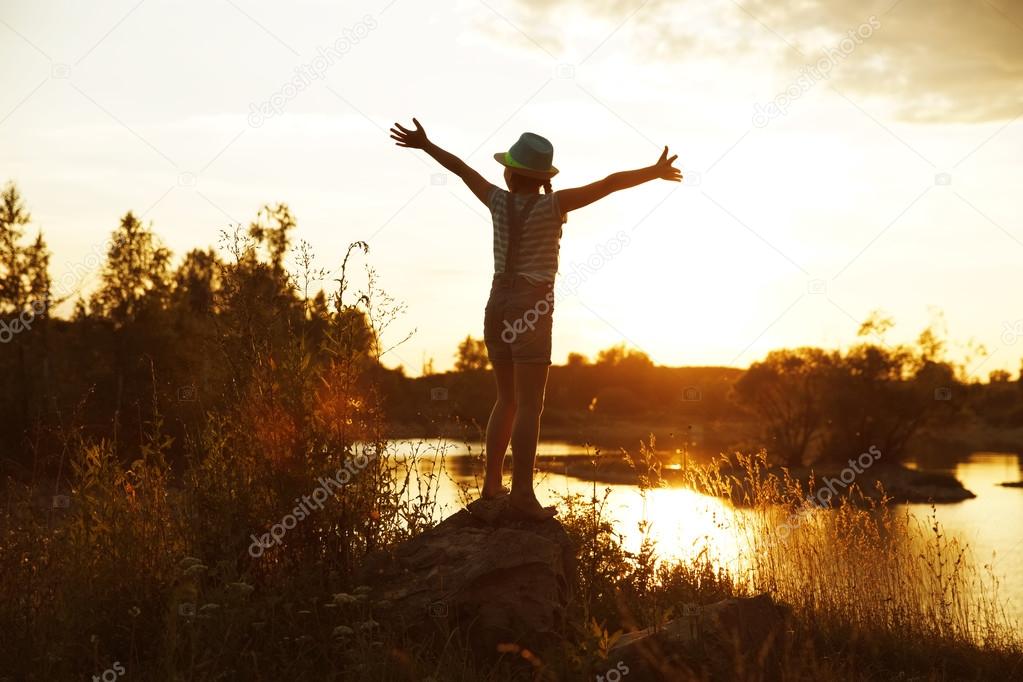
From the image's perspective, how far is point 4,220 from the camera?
3291 cm

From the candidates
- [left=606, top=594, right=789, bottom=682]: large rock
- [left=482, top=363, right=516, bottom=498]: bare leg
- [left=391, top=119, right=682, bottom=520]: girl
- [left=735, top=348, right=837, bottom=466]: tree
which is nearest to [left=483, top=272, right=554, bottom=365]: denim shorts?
[left=391, top=119, right=682, bottom=520]: girl

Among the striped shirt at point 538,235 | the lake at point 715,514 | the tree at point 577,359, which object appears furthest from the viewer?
the tree at point 577,359

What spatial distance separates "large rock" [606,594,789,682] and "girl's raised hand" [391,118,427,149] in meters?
3.44

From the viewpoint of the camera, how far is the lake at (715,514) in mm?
11023

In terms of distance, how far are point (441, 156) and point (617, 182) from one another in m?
1.26

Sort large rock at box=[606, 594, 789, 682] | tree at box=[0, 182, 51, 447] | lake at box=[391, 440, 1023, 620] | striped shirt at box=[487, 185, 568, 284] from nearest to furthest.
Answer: large rock at box=[606, 594, 789, 682], striped shirt at box=[487, 185, 568, 284], lake at box=[391, 440, 1023, 620], tree at box=[0, 182, 51, 447]

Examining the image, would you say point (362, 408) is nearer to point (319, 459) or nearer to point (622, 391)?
point (319, 459)

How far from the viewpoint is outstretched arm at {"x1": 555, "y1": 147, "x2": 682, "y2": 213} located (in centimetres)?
603

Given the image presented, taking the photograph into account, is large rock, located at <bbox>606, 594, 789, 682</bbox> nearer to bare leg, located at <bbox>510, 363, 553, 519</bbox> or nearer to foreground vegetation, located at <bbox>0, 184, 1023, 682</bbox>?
foreground vegetation, located at <bbox>0, 184, 1023, 682</bbox>

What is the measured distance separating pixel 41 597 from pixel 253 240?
2659 mm

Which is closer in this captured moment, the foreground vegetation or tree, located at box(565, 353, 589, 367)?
the foreground vegetation

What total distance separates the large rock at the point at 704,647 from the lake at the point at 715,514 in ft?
6.86

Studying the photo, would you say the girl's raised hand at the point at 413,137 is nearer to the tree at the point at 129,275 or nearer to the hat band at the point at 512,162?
the hat band at the point at 512,162

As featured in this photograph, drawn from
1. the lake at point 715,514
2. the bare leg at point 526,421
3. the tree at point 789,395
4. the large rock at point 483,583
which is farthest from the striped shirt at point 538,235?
the tree at point 789,395
